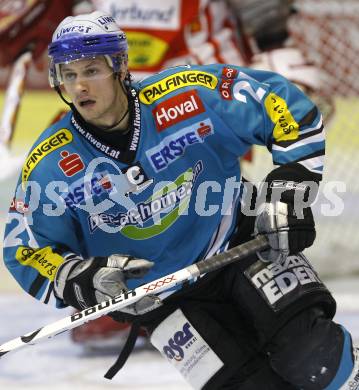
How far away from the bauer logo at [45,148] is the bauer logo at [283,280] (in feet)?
1.78

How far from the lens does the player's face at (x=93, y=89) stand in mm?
2602

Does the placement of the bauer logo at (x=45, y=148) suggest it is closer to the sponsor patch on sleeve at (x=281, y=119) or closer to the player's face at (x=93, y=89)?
the player's face at (x=93, y=89)

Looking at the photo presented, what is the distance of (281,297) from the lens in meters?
2.62

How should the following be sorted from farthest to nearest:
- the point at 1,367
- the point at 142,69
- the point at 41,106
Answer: the point at 41,106 < the point at 142,69 < the point at 1,367

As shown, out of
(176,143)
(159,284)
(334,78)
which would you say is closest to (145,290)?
(159,284)

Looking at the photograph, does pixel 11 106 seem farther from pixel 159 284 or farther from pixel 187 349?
pixel 159 284

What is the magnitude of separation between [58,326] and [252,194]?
69 cm

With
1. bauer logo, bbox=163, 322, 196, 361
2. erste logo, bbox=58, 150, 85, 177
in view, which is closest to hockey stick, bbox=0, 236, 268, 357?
bauer logo, bbox=163, 322, 196, 361

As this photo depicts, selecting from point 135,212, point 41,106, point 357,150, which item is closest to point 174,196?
point 135,212

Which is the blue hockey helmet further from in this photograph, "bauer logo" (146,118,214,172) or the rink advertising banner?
the rink advertising banner

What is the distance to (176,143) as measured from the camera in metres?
2.70

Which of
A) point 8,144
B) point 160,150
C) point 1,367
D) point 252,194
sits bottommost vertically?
point 1,367

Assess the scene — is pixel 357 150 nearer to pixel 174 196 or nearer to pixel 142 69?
pixel 142 69

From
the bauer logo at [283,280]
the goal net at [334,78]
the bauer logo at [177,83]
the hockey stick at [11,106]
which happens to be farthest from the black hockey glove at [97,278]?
the goal net at [334,78]
